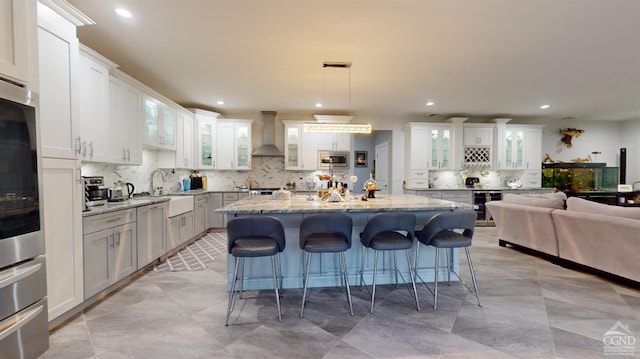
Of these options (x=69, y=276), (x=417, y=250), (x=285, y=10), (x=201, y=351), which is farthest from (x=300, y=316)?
(x=285, y=10)

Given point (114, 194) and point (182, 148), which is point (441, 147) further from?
point (114, 194)

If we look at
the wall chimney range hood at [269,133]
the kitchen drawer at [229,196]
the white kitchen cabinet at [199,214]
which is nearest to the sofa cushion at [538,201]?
the wall chimney range hood at [269,133]

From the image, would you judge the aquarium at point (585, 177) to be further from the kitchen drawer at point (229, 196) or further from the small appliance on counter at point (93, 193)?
the small appliance on counter at point (93, 193)

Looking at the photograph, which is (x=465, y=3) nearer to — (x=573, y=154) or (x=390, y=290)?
(x=390, y=290)

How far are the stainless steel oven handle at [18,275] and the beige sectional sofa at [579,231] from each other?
5.02 meters

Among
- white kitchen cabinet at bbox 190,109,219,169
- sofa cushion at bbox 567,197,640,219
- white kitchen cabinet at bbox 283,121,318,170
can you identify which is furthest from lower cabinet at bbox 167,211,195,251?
sofa cushion at bbox 567,197,640,219

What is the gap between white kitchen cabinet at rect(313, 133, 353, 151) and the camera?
6578 mm

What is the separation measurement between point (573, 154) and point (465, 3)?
767cm

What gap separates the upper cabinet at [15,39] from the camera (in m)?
1.52

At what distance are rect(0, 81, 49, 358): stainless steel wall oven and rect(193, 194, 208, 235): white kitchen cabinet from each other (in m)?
3.47

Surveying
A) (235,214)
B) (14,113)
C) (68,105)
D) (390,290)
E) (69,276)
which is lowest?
(390,290)

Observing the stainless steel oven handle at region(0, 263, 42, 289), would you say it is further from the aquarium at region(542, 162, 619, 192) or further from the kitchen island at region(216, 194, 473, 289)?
the aquarium at region(542, 162, 619, 192)

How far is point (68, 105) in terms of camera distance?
2.36 m

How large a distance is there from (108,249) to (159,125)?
2338 millimetres
